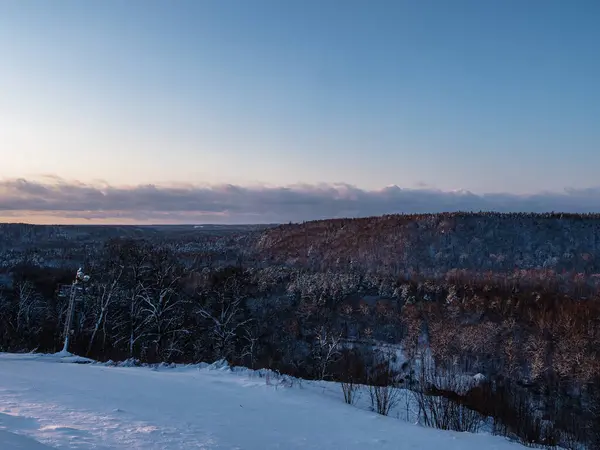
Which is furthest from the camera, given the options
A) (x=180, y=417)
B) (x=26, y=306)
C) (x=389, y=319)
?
(x=389, y=319)

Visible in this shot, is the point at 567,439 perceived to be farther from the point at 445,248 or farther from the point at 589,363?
the point at 445,248

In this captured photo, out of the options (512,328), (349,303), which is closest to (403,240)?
(349,303)

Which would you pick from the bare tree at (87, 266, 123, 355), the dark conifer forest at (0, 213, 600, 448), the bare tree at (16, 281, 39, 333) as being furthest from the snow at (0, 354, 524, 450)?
the bare tree at (16, 281, 39, 333)

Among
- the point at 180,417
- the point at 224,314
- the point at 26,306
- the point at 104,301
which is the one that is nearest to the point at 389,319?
the point at 224,314

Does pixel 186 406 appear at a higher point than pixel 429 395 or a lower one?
higher

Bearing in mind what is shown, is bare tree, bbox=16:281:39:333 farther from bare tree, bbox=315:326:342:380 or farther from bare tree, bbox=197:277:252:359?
bare tree, bbox=315:326:342:380

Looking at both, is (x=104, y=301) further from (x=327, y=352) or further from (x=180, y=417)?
(x=180, y=417)
